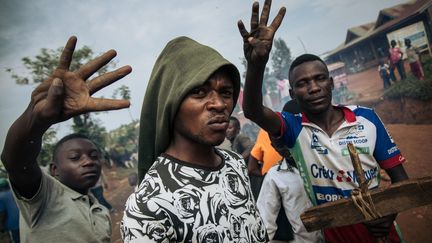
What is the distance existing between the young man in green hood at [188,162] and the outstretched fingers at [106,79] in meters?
0.18

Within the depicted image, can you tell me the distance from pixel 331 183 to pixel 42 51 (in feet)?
67.3

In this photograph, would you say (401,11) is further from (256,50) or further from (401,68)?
(256,50)

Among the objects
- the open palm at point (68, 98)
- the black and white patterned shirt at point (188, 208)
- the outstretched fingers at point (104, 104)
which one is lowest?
the black and white patterned shirt at point (188, 208)

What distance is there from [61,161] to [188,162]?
202 centimetres

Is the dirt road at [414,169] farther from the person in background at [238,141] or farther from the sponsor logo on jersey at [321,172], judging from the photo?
the person in background at [238,141]

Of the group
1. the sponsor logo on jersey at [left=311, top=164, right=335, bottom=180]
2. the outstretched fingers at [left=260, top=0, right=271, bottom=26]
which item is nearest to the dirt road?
the sponsor logo on jersey at [left=311, top=164, right=335, bottom=180]

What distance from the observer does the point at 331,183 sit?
2.10 metres

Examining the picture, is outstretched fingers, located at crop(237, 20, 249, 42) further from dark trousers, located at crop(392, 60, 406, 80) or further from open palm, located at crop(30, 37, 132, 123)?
dark trousers, located at crop(392, 60, 406, 80)

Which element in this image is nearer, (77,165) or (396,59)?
(77,165)

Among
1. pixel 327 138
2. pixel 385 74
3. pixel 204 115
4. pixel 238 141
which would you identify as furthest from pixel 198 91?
pixel 385 74

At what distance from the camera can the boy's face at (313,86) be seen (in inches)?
87.0

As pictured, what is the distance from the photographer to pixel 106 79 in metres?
1.30

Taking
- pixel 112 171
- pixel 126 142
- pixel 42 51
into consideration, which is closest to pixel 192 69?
pixel 42 51

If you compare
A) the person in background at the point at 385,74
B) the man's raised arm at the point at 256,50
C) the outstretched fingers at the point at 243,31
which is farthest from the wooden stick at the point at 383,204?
the person in background at the point at 385,74
